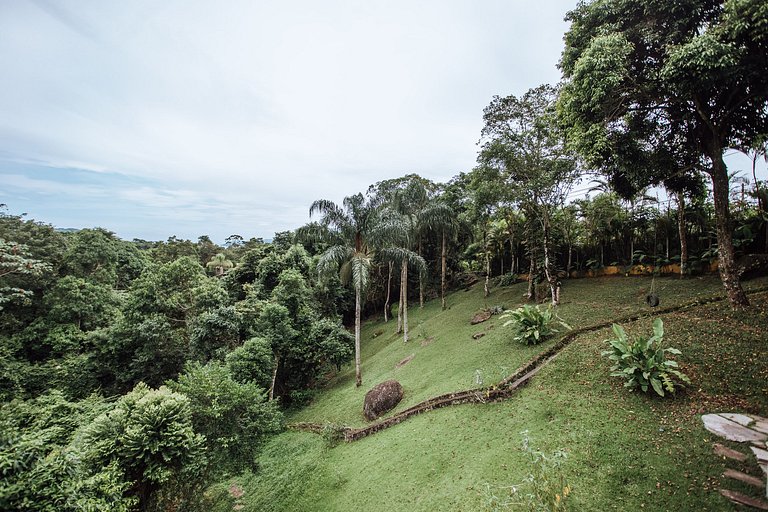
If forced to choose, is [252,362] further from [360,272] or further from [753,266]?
[753,266]

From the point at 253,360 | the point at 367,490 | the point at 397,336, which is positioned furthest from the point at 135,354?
the point at 367,490

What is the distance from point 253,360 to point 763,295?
18193 millimetres

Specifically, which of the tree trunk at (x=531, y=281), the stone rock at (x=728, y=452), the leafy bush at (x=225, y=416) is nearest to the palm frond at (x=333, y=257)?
the leafy bush at (x=225, y=416)

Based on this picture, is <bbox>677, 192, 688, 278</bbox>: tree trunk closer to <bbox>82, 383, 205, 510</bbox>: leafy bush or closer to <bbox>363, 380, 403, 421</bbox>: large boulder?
<bbox>363, 380, 403, 421</bbox>: large boulder

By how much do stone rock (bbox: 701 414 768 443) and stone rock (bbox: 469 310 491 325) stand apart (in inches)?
418

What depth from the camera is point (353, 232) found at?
15312mm

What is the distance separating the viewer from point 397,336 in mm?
21797

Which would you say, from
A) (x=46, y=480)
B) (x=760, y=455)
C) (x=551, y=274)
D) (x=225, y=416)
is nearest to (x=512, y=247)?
(x=551, y=274)

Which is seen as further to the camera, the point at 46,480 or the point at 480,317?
the point at 480,317

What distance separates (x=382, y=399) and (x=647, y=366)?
799 cm

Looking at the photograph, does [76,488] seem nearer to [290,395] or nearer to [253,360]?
[253,360]

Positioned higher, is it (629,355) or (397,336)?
(629,355)

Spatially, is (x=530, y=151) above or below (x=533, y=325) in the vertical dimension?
above

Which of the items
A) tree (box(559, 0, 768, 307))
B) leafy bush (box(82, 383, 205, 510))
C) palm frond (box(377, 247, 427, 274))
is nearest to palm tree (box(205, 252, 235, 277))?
palm frond (box(377, 247, 427, 274))
